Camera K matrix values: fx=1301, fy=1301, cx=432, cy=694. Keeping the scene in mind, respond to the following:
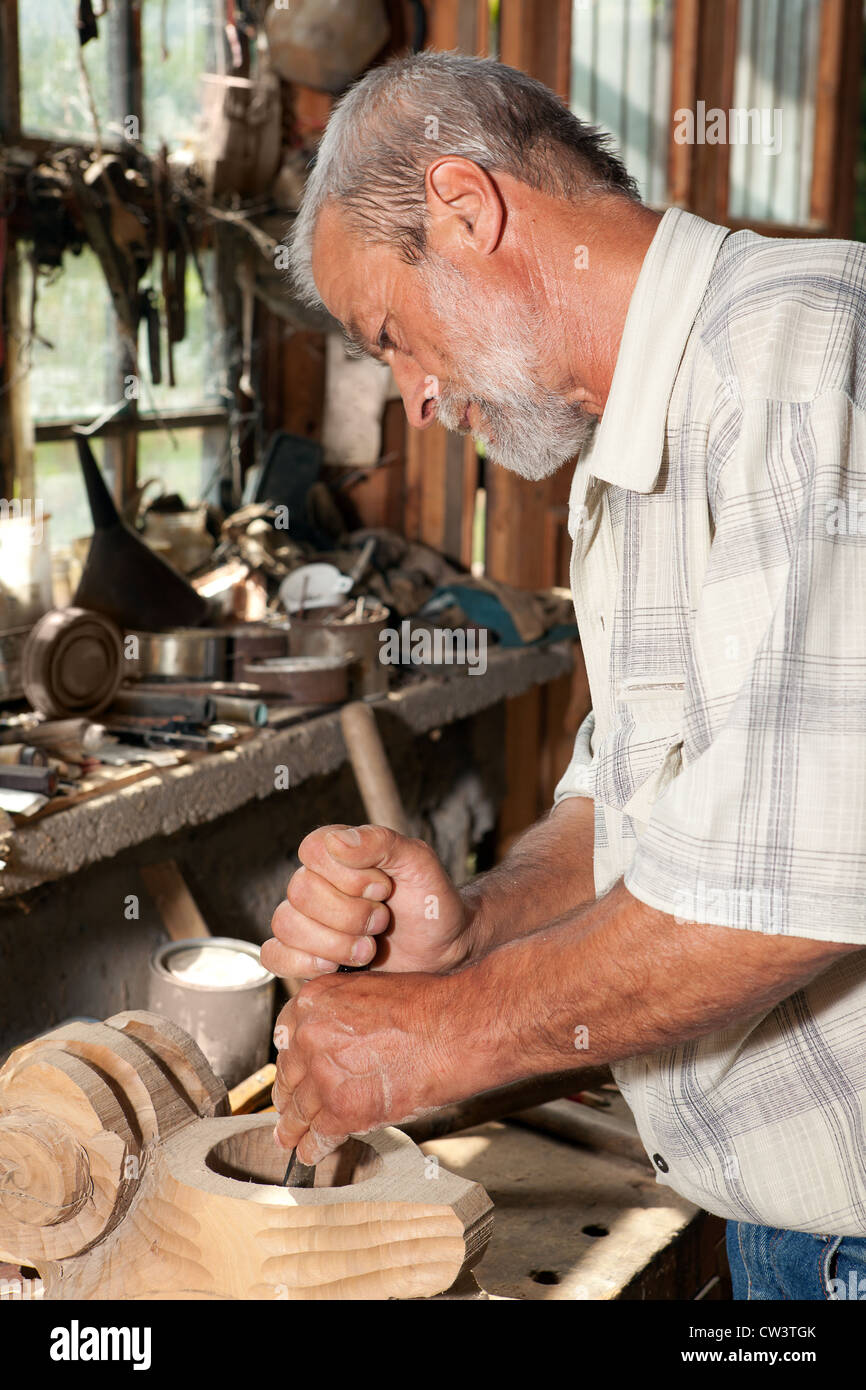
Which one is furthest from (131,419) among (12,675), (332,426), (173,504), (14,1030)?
(14,1030)

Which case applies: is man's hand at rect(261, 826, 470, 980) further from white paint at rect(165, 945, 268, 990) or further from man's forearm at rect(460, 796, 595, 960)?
white paint at rect(165, 945, 268, 990)

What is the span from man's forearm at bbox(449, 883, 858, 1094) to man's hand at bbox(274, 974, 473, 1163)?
18 mm

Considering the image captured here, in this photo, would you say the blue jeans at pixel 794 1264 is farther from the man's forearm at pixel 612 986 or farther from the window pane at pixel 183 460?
the window pane at pixel 183 460

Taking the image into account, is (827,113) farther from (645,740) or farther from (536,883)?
(645,740)

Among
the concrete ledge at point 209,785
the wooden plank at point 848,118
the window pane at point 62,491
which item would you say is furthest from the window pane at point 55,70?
the wooden plank at point 848,118

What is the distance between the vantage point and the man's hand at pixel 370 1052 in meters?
1.11

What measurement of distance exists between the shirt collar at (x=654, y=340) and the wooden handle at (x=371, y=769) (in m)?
1.86

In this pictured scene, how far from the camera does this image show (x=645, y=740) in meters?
1.17

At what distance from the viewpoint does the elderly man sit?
35.7 inches

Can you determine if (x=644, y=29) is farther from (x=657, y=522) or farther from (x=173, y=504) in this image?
(x=657, y=522)

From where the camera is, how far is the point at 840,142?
629 cm

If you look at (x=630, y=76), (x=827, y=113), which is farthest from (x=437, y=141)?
(x=827, y=113)

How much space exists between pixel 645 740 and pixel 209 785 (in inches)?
68.3
